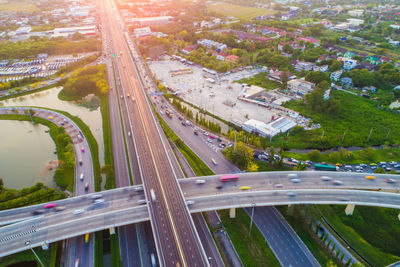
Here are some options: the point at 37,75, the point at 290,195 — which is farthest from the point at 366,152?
the point at 37,75

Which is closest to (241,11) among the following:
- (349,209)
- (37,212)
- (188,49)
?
(188,49)

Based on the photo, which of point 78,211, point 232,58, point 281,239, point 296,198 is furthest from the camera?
point 232,58

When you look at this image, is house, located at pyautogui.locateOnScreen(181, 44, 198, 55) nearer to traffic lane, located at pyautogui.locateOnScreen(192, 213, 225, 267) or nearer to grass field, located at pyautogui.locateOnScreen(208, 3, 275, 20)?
grass field, located at pyautogui.locateOnScreen(208, 3, 275, 20)

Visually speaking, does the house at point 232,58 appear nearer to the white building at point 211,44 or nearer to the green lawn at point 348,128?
the white building at point 211,44

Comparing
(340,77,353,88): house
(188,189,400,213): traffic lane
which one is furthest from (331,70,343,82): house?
(188,189,400,213): traffic lane

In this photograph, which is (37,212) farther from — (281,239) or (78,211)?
(281,239)
